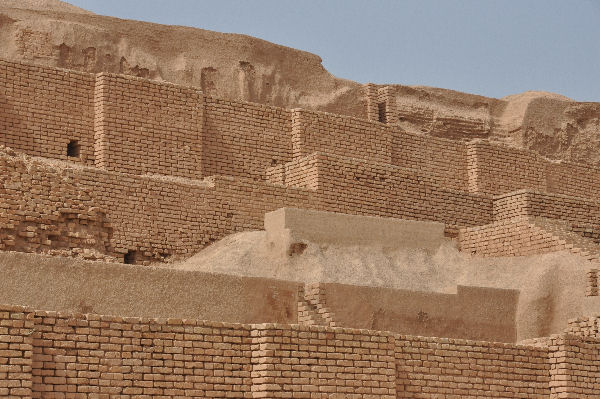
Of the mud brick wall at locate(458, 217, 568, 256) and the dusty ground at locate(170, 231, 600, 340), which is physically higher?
the mud brick wall at locate(458, 217, 568, 256)

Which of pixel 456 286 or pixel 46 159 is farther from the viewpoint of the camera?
pixel 46 159

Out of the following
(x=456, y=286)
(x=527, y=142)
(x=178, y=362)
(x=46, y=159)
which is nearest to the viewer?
(x=178, y=362)

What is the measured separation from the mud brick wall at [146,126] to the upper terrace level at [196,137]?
13 millimetres

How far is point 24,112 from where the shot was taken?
15.8 metres

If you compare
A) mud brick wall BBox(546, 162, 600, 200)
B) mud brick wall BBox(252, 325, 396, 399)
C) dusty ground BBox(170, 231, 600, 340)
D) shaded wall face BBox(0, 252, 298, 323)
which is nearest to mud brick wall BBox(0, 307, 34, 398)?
mud brick wall BBox(252, 325, 396, 399)

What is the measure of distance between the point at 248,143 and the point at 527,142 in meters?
6.62

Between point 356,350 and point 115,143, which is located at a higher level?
point 115,143

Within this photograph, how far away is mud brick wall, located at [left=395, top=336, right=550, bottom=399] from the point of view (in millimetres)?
11141

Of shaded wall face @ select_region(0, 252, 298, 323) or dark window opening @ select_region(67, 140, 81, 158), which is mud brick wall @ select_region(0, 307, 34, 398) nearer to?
shaded wall face @ select_region(0, 252, 298, 323)

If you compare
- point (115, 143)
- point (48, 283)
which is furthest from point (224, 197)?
point (48, 283)

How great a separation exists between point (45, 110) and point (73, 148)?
596 mm

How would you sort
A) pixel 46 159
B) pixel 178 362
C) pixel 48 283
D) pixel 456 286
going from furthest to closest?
pixel 46 159, pixel 456 286, pixel 48 283, pixel 178 362

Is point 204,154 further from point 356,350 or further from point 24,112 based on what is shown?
point 356,350

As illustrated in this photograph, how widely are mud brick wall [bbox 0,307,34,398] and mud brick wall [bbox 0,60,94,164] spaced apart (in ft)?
21.9
